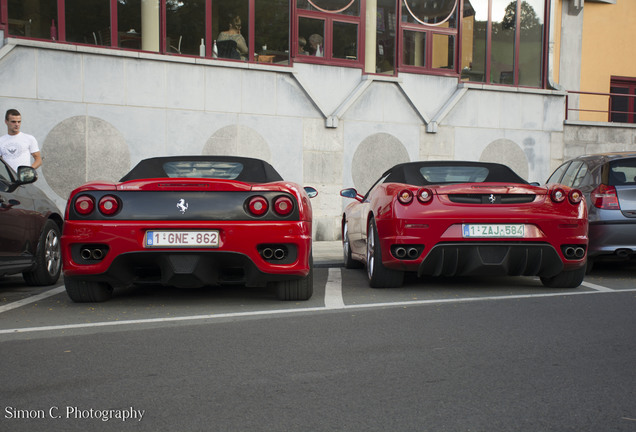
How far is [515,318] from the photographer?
18.6 ft

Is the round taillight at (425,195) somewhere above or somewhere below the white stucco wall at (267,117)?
below

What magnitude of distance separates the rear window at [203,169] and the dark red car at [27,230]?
1425mm

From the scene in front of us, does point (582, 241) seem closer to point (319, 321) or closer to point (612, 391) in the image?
point (319, 321)

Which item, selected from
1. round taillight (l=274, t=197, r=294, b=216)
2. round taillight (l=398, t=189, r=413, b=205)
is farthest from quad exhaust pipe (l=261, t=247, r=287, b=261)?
round taillight (l=398, t=189, r=413, b=205)

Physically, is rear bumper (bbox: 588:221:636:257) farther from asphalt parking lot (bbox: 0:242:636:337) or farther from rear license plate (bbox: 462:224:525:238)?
rear license plate (bbox: 462:224:525:238)

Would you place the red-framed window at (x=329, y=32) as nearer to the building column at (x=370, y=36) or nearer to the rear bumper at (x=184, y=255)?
the building column at (x=370, y=36)

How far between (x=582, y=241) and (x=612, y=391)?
12.3 ft

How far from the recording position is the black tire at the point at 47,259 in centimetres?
782

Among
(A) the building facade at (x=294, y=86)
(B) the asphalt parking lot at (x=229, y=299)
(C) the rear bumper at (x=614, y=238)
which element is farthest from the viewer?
(A) the building facade at (x=294, y=86)

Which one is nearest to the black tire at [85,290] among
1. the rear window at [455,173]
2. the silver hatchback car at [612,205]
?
the rear window at [455,173]

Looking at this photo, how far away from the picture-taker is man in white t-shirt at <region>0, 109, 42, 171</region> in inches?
390

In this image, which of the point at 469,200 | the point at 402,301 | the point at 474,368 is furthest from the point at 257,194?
the point at 474,368

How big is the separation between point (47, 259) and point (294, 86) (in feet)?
28.4

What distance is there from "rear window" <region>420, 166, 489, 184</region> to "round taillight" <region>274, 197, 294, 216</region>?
80.8 inches
